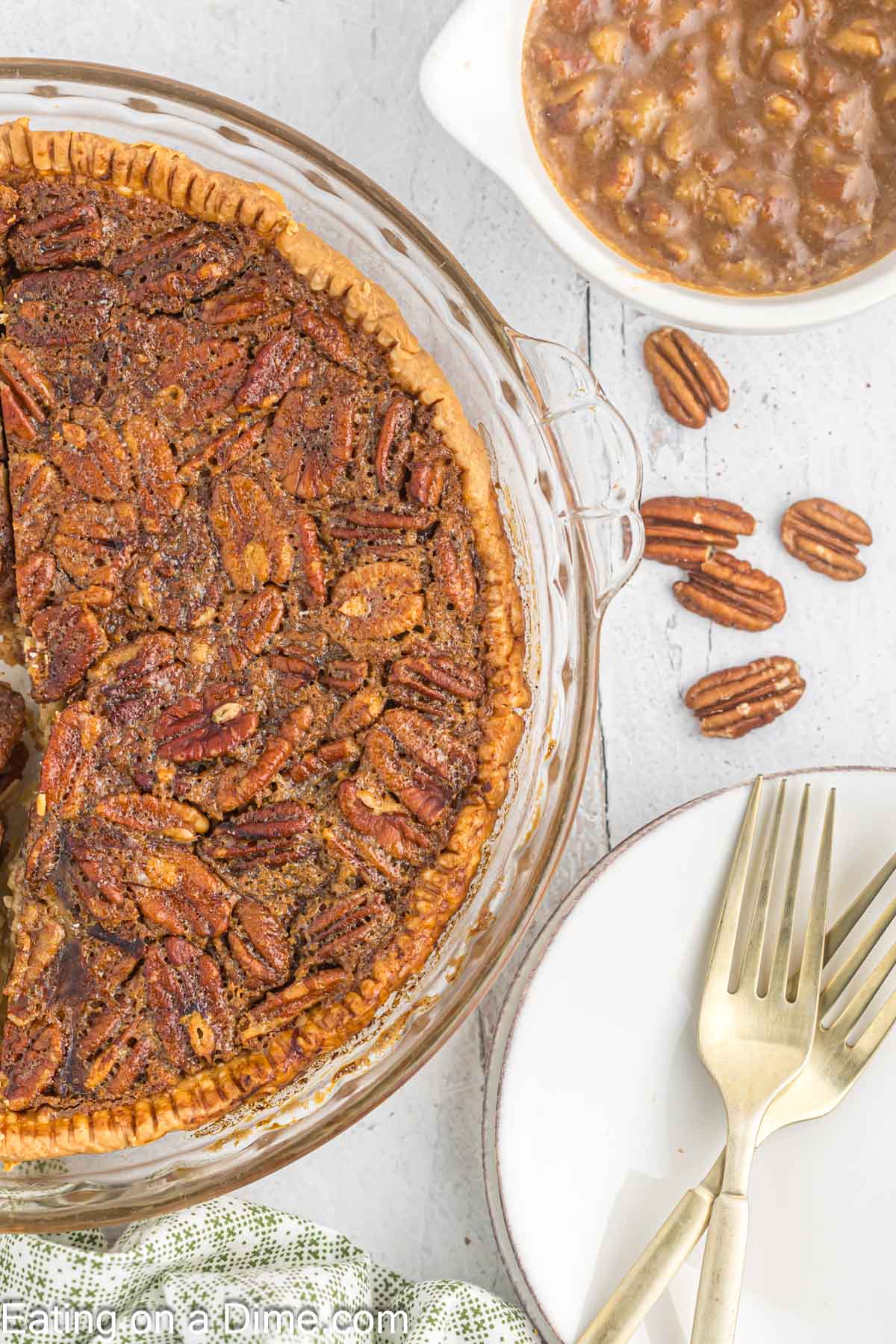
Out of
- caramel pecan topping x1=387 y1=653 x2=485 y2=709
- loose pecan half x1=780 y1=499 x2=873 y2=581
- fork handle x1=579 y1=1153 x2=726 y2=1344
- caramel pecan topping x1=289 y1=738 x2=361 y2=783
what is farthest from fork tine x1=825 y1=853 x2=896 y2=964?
caramel pecan topping x1=289 y1=738 x2=361 y2=783

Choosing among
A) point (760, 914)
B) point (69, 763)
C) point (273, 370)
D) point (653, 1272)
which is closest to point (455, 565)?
point (273, 370)

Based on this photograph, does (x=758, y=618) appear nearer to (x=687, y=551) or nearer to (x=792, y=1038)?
(x=687, y=551)

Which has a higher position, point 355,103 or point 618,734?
point 355,103

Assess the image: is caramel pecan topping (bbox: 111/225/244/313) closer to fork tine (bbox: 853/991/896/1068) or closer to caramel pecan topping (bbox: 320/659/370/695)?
caramel pecan topping (bbox: 320/659/370/695)

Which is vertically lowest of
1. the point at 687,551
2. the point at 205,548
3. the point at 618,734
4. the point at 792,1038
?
the point at 792,1038

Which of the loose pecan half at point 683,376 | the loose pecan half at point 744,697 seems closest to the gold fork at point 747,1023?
A: the loose pecan half at point 744,697

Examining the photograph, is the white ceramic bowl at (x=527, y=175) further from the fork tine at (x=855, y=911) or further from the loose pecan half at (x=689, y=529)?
the fork tine at (x=855, y=911)

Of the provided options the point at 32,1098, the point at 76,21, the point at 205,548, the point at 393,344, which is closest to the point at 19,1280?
the point at 32,1098
